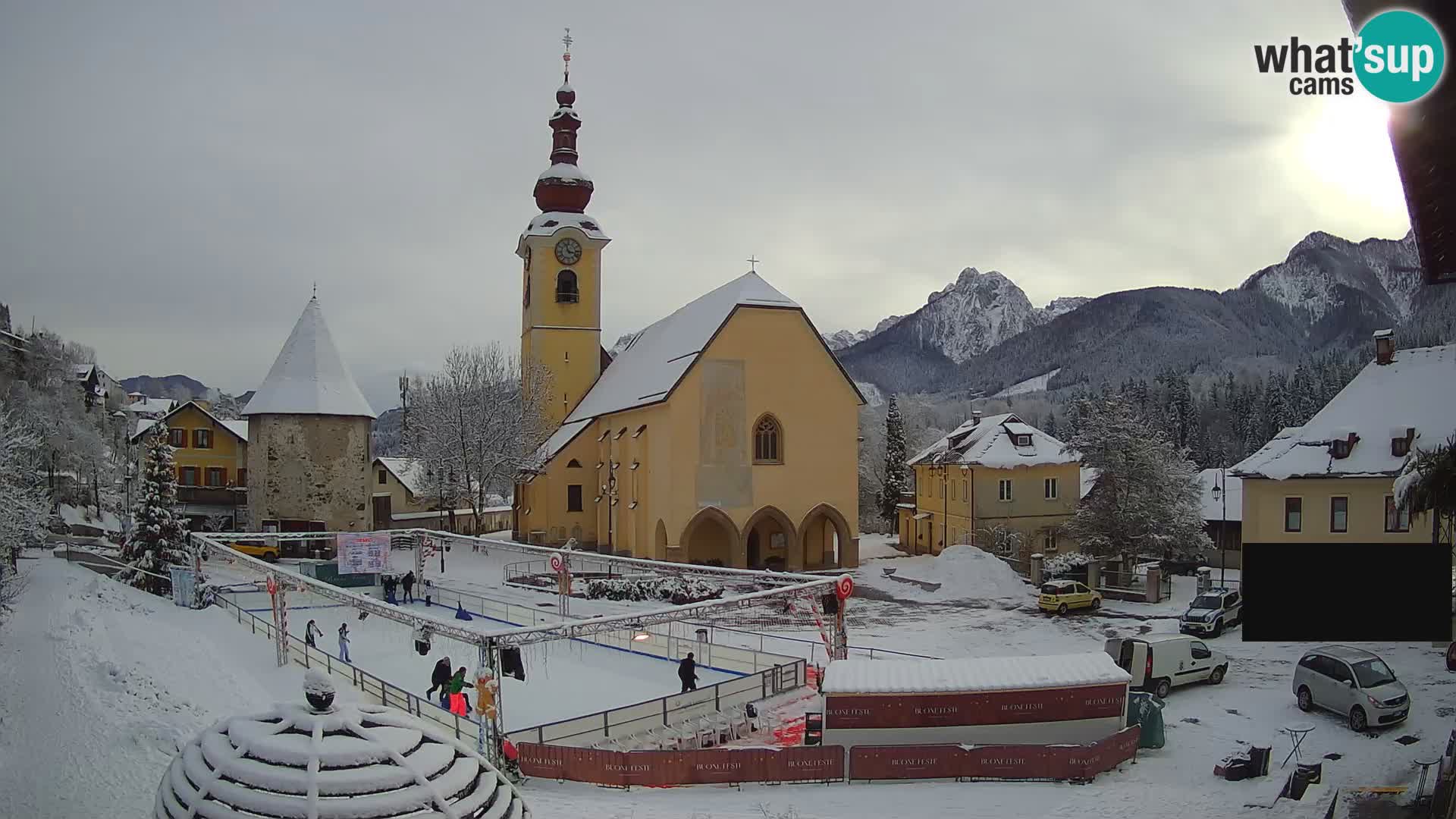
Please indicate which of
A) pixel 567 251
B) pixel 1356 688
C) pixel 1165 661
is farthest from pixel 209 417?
pixel 1356 688

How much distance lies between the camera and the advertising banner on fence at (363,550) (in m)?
25.5

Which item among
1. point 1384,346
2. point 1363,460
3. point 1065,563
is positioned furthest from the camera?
point 1065,563

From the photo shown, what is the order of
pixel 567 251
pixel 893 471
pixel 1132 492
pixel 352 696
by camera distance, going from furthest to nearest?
pixel 893 471
pixel 567 251
pixel 1132 492
pixel 352 696

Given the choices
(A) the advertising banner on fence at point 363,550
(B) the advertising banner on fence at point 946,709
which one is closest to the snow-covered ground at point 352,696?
(B) the advertising banner on fence at point 946,709

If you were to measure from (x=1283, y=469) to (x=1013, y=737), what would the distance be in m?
6.14

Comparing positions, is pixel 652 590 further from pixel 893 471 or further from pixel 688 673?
pixel 893 471

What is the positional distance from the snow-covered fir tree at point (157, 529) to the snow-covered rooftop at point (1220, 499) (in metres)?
22.7

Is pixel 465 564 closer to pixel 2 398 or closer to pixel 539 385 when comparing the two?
pixel 539 385

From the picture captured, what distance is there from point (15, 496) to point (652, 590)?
16.4 m

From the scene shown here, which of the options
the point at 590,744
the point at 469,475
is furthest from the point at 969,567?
the point at 469,475

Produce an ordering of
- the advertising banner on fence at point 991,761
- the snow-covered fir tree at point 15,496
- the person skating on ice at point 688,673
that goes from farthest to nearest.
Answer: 1. the person skating on ice at point 688,673
2. the advertising banner on fence at point 991,761
3. the snow-covered fir tree at point 15,496

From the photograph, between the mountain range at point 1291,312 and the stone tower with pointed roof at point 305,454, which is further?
the stone tower with pointed roof at point 305,454

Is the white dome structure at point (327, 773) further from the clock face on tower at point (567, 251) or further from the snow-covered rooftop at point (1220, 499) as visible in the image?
the clock face on tower at point (567, 251)

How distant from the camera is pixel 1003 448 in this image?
32594 mm
